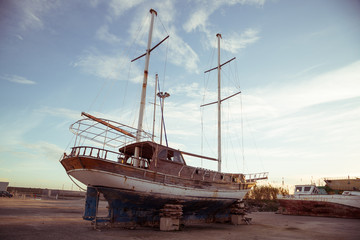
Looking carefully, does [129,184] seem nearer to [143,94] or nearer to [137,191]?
[137,191]

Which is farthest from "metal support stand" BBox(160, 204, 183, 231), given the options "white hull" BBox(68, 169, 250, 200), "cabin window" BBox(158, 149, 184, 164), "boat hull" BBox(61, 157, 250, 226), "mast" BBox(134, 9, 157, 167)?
"mast" BBox(134, 9, 157, 167)

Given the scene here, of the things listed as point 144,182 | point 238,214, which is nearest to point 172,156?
point 144,182

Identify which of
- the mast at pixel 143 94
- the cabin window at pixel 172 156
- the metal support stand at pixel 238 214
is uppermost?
the mast at pixel 143 94

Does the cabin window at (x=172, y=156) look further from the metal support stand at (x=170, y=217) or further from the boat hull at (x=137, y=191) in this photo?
the metal support stand at (x=170, y=217)

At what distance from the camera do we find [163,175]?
12.2 m

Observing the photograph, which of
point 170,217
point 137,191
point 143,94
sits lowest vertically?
point 170,217

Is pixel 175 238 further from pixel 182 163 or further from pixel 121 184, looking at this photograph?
pixel 182 163

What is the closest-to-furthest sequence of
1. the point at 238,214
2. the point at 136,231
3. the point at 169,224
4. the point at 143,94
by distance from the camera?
the point at 136,231, the point at 169,224, the point at 143,94, the point at 238,214

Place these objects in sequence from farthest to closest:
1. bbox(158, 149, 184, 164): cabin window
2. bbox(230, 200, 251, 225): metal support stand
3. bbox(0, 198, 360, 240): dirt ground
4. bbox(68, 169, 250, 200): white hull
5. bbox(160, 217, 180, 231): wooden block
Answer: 1. bbox(230, 200, 251, 225): metal support stand
2. bbox(158, 149, 184, 164): cabin window
3. bbox(160, 217, 180, 231): wooden block
4. bbox(68, 169, 250, 200): white hull
5. bbox(0, 198, 360, 240): dirt ground

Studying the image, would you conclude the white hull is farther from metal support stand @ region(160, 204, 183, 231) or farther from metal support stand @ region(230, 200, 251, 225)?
metal support stand @ region(230, 200, 251, 225)

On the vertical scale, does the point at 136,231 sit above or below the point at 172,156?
below

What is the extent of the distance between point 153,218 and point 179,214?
1723 mm

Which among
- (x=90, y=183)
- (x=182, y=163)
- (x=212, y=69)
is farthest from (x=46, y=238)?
(x=212, y=69)

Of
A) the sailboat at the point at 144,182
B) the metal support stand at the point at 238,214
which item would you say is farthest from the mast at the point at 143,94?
the metal support stand at the point at 238,214
